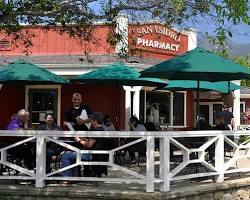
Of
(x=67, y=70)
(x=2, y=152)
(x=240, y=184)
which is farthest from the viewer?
(x=67, y=70)

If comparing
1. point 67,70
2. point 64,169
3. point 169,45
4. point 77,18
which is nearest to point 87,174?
point 64,169

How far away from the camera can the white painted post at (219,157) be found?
358 inches

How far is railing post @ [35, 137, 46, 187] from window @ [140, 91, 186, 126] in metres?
9.12

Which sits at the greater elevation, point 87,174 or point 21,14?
point 21,14

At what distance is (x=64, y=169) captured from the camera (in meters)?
8.18

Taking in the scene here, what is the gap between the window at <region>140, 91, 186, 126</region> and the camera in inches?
686

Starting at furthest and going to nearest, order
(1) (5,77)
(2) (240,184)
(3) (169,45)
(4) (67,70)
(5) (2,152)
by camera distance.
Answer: (3) (169,45) < (4) (67,70) < (1) (5,77) < (2) (240,184) < (5) (2,152)

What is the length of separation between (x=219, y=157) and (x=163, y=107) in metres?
9.07

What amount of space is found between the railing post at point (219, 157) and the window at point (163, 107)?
8.05 m

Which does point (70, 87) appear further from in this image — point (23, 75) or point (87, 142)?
point (87, 142)

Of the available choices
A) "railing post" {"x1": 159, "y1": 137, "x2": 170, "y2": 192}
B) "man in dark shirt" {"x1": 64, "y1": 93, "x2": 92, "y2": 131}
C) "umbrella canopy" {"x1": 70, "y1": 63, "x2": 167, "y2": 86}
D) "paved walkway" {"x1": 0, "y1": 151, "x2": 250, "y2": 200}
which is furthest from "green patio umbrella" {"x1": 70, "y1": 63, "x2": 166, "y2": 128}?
"railing post" {"x1": 159, "y1": 137, "x2": 170, "y2": 192}

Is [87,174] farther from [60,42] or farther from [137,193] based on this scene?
[60,42]

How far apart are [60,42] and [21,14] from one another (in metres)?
8.44

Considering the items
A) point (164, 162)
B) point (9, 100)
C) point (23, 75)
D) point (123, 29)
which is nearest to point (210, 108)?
point (9, 100)
